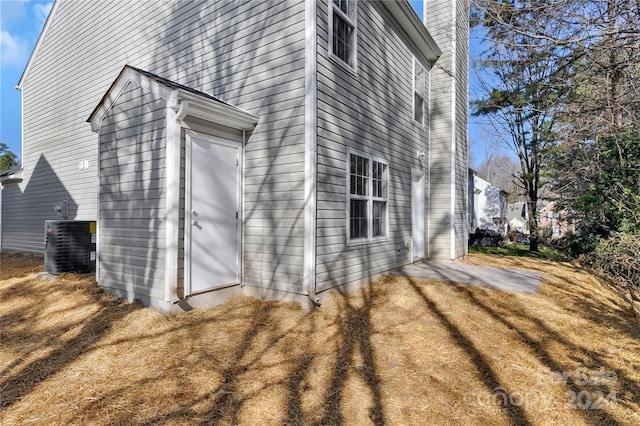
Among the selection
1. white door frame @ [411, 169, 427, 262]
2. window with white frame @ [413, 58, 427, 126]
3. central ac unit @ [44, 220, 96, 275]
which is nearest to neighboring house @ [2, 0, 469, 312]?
white door frame @ [411, 169, 427, 262]

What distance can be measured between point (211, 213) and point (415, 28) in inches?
243

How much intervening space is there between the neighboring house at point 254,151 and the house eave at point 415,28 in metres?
0.05

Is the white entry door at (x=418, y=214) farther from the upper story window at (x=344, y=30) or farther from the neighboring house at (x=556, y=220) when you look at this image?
the neighboring house at (x=556, y=220)

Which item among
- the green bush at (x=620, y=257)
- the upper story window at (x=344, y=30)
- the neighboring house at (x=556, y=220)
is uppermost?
the upper story window at (x=344, y=30)

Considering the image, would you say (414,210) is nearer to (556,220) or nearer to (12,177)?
(556,220)

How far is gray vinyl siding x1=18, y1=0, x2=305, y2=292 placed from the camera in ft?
15.6

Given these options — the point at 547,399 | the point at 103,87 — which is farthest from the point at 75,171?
the point at 547,399

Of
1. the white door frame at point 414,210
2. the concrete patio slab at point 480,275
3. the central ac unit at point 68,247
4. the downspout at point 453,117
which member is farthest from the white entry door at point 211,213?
the downspout at point 453,117

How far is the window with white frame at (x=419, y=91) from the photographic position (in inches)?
328

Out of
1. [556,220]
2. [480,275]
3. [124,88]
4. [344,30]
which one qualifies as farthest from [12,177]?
[556,220]

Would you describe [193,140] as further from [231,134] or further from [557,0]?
[557,0]

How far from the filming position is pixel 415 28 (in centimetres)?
749

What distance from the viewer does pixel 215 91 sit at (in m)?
5.78

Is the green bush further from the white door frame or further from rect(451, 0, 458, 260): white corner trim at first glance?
the white door frame
